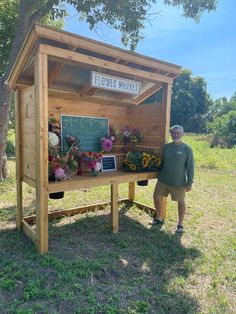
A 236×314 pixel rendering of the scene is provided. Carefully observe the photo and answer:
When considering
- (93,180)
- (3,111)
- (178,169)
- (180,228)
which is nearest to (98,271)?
(93,180)

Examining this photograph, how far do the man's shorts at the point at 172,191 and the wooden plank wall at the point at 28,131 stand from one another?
199cm

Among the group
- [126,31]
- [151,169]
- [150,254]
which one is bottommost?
[150,254]

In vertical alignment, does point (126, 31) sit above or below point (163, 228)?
above

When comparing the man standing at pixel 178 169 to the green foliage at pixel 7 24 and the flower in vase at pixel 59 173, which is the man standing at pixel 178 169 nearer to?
the flower in vase at pixel 59 173

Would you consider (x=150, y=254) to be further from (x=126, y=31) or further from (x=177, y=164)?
(x=126, y=31)

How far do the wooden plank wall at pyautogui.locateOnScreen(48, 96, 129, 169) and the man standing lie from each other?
0.98 meters

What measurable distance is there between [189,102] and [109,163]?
3151 centimetres

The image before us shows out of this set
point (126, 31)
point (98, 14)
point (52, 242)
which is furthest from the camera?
point (126, 31)

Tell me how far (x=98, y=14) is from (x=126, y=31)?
1.02 meters

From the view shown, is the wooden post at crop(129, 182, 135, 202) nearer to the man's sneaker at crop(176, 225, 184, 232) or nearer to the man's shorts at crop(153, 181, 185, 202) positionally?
the man's shorts at crop(153, 181, 185, 202)

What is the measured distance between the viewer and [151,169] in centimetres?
462

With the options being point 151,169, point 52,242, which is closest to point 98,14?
point 151,169

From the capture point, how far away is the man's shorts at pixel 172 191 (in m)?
4.29

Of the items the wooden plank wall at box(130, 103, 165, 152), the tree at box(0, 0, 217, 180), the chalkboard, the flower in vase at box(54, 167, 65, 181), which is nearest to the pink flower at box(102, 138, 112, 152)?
the chalkboard
